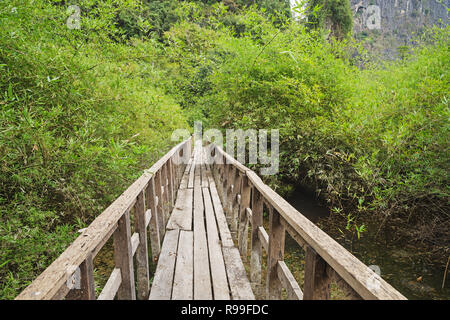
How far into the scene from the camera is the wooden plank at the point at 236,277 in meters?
2.27

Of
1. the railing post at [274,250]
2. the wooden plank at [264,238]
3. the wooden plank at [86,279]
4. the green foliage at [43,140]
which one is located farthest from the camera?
the wooden plank at [264,238]

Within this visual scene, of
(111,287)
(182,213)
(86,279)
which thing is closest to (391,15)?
(182,213)

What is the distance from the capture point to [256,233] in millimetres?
2600

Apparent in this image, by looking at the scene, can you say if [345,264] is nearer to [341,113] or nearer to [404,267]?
[341,113]

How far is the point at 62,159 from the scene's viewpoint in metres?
2.04


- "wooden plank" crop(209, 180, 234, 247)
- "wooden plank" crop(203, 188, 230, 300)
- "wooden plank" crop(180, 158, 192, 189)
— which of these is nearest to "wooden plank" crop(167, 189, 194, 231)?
"wooden plank" crop(203, 188, 230, 300)

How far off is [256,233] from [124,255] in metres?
1.30

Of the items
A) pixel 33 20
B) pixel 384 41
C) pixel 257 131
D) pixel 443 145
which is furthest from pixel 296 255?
pixel 384 41

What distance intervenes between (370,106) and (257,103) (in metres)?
1.88

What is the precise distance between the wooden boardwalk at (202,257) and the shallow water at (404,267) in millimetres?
1863

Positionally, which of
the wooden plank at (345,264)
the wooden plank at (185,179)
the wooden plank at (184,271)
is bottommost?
the wooden plank at (184,271)

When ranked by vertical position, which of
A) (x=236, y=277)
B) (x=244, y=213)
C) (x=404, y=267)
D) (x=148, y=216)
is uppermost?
(x=148, y=216)

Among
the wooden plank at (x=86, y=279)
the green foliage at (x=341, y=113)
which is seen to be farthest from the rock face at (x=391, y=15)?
the wooden plank at (x=86, y=279)

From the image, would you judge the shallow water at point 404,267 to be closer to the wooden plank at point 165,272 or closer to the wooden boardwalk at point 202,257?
the wooden boardwalk at point 202,257
